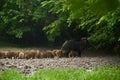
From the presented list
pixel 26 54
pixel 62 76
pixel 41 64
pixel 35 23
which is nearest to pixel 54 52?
pixel 26 54

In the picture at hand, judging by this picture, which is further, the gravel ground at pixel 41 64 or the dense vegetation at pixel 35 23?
the dense vegetation at pixel 35 23

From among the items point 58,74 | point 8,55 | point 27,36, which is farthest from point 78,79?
point 27,36

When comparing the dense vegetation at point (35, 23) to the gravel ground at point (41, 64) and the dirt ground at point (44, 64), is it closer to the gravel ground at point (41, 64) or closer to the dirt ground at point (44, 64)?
the dirt ground at point (44, 64)

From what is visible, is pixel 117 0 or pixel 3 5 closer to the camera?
pixel 117 0

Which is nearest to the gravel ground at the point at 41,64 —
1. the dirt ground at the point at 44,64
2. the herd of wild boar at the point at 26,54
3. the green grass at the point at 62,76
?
the dirt ground at the point at 44,64

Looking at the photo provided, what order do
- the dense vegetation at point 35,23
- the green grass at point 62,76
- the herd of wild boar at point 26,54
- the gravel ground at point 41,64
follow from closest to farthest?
the green grass at point 62,76 → the gravel ground at point 41,64 → the herd of wild boar at point 26,54 → the dense vegetation at point 35,23

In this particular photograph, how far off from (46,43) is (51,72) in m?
12.3

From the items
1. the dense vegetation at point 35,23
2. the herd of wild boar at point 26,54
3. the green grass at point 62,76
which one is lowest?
the herd of wild boar at point 26,54

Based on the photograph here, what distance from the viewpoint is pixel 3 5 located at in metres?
18.5

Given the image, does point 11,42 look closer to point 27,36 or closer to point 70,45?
point 27,36

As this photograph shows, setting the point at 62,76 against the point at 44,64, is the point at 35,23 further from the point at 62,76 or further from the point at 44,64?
the point at 62,76

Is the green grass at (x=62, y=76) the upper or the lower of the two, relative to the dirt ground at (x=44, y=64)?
upper

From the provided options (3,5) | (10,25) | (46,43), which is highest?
(3,5)

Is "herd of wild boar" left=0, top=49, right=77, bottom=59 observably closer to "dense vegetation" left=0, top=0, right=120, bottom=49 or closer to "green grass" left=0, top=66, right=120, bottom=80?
"dense vegetation" left=0, top=0, right=120, bottom=49
